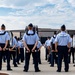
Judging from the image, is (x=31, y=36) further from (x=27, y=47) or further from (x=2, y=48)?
(x=2, y=48)

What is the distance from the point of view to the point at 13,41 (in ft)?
65.2

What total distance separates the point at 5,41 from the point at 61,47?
8.33 ft

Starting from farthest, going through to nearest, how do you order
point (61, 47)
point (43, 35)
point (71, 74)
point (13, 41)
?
point (43, 35) < point (13, 41) < point (61, 47) < point (71, 74)

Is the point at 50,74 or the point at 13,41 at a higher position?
the point at 13,41

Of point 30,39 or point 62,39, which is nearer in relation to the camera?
point 30,39

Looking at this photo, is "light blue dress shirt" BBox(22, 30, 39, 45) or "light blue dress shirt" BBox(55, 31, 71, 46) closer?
"light blue dress shirt" BBox(22, 30, 39, 45)

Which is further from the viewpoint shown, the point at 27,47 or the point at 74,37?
the point at 74,37

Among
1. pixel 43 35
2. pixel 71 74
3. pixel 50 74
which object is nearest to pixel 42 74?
pixel 50 74

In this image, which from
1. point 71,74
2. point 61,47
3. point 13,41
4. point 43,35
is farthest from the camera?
point 43,35

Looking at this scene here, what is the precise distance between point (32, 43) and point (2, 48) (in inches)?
57.7

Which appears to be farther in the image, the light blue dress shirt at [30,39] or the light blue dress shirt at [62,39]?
the light blue dress shirt at [62,39]

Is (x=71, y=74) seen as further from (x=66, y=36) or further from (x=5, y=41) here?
(x=5, y=41)

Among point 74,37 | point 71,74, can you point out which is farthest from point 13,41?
point 71,74

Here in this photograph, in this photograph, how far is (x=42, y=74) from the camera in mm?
14141
